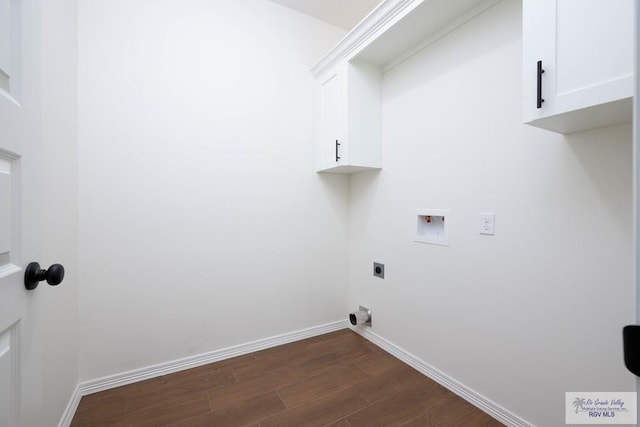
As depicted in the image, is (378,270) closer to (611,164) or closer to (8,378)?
(611,164)

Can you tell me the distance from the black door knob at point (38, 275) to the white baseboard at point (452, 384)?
1949 millimetres

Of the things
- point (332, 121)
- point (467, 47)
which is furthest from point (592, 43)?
point (332, 121)

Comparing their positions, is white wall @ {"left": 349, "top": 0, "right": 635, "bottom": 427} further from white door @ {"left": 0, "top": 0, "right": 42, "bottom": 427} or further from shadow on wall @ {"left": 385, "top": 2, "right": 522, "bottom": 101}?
white door @ {"left": 0, "top": 0, "right": 42, "bottom": 427}

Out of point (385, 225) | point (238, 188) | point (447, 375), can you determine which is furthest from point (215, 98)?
point (447, 375)

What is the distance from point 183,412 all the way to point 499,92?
2.42m

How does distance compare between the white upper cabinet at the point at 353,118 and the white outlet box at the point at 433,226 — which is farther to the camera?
the white upper cabinet at the point at 353,118

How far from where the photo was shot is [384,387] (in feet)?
5.57

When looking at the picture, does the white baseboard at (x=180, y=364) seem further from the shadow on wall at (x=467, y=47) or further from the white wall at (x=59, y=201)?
the shadow on wall at (x=467, y=47)

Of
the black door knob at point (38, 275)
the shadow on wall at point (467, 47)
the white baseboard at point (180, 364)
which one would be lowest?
the white baseboard at point (180, 364)

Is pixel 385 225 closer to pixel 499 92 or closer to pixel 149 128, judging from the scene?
pixel 499 92

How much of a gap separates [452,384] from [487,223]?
3.28 ft

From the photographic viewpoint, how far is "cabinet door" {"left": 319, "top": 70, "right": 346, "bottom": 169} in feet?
6.83

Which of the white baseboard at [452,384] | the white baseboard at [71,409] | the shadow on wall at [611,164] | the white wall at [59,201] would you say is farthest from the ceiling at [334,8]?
the white baseboard at [71,409]

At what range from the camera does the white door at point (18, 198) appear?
2.03ft
